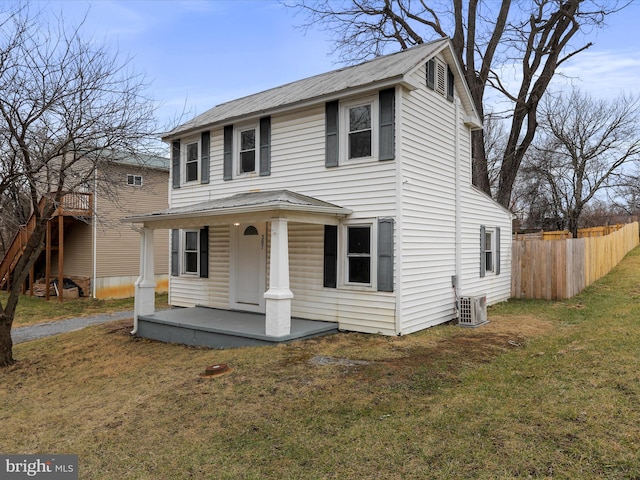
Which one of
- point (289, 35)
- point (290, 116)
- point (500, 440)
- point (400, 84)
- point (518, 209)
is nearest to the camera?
point (500, 440)

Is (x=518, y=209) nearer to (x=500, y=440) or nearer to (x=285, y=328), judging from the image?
(x=285, y=328)

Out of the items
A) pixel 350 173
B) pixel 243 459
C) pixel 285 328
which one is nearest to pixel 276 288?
pixel 285 328

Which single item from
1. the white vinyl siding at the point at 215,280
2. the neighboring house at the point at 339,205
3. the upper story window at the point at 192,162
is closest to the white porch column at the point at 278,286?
the neighboring house at the point at 339,205

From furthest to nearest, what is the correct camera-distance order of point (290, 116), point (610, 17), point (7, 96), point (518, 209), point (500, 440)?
point (518, 209)
point (610, 17)
point (290, 116)
point (7, 96)
point (500, 440)

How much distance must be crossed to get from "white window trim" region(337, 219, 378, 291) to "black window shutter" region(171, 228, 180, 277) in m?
5.05

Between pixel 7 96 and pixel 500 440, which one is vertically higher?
pixel 7 96

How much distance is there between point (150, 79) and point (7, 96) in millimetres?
2288

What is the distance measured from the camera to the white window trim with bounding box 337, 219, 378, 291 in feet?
26.5

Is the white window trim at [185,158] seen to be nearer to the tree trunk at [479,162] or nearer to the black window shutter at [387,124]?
the black window shutter at [387,124]

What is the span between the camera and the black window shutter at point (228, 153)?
10323 millimetres

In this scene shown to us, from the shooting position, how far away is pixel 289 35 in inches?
648

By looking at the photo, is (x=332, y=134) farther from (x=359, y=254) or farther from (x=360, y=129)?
(x=359, y=254)

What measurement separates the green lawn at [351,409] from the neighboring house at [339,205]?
1.20m

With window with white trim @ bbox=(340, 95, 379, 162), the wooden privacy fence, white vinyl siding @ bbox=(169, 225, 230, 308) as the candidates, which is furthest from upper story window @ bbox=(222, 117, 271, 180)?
the wooden privacy fence
